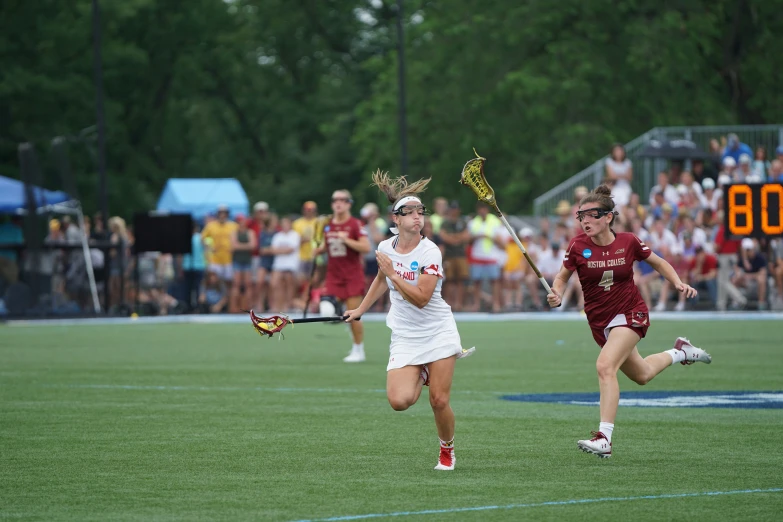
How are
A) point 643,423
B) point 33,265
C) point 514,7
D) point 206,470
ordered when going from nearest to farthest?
point 206,470 → point 643,423 → point 33,265 → point 514,7

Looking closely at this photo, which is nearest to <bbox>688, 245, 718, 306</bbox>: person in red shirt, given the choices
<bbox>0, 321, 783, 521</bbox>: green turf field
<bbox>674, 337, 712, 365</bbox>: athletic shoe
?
<bbox>0, 321, 783, 521</bbox>: green turf field

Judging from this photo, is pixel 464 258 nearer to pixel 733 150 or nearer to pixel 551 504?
pixel 733 150

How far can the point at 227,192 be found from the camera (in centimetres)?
4491

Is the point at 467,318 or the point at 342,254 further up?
the point at 342,254

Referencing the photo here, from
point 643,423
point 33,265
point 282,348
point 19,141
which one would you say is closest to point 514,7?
point 19,141

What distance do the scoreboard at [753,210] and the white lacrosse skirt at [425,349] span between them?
17.7 m

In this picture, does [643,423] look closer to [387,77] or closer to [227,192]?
[227,192]

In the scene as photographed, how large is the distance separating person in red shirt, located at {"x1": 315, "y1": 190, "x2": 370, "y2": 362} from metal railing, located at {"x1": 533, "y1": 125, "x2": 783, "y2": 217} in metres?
16.9

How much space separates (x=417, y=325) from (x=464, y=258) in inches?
818

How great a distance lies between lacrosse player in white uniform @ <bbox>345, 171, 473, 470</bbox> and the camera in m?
9.51

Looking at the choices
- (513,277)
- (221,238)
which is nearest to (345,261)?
(513,277)

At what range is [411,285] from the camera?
31.3ft

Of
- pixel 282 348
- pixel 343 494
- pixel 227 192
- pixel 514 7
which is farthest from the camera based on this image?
pixel 514 7

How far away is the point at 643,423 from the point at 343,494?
14.2ft
